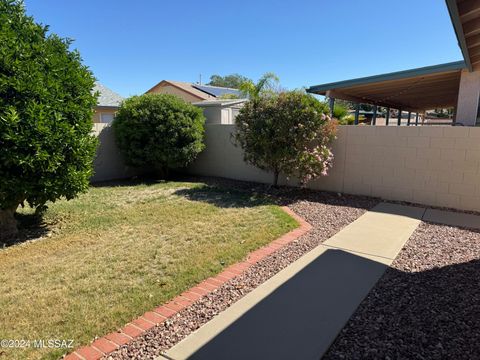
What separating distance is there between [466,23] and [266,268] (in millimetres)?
4622

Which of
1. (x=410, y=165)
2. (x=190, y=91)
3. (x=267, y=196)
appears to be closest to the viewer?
(x=410, y=165)

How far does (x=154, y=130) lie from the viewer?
30.6 ft

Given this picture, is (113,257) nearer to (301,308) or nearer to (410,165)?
(301,308)

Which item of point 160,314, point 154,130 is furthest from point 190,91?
point 160,314

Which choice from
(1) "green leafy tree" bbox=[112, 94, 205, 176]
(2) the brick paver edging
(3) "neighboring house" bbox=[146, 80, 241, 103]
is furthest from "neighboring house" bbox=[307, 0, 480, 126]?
(3) "neighboring house" bbox=[146, 80, 241, 103]

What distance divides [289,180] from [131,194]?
14.0 feet

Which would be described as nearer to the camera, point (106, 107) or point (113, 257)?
point (113, 257)

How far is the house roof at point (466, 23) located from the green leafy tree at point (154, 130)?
22.7ft

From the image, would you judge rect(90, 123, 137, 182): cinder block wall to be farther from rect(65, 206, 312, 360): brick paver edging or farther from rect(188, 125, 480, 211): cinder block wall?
rect(65, 206, 312, 360): brick paver edging

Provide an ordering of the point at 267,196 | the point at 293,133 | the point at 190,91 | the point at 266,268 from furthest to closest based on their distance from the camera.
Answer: the point at 190,91, the point at 267,196, the point at 293,133, the point at 266,268

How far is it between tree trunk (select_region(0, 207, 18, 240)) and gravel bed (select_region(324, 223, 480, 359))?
5.02 meters

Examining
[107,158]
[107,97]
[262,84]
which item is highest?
[262,84]

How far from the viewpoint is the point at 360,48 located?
18297 mm

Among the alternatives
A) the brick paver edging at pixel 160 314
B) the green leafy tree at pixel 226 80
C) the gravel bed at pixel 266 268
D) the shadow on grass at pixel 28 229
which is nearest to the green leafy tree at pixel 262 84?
the gravel bed at pixel 266 268
